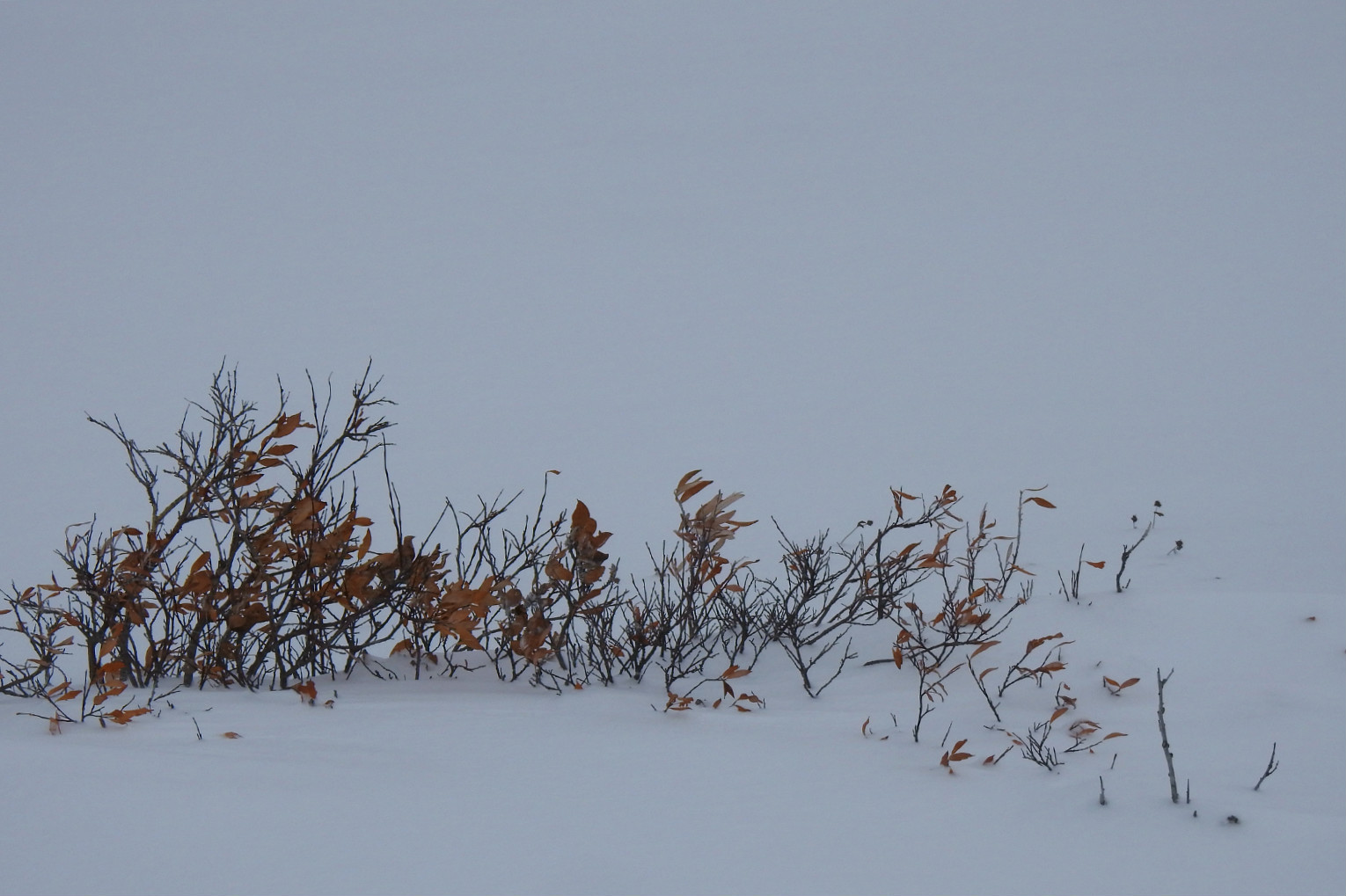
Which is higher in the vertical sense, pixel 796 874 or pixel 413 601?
pixel 413 601

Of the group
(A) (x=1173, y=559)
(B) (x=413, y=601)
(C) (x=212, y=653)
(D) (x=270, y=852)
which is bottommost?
(D) (x=270, y=852)

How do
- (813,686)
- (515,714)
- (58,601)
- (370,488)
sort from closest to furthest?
(515,714) < (813,686) < (58,601) < (370,488)

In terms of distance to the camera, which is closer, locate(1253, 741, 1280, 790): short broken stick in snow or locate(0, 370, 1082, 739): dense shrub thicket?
locate(1253, 741, 1280, 790): short broken stick in snow

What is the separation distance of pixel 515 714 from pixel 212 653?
89 cm

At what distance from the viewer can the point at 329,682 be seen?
263 cm

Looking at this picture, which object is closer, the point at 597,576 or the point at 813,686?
the point at 597,576

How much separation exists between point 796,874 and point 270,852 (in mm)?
832

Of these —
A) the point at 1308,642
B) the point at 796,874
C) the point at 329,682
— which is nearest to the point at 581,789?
the point at 796,874

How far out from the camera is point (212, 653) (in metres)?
2.53

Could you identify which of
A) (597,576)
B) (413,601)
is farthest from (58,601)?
(597,576)

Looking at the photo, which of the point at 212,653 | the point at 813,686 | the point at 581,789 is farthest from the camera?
the point at 813,686

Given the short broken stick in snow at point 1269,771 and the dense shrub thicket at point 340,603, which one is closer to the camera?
the short broken stick in snow at point 1269,771

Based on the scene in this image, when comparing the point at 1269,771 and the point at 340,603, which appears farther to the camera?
the point at 340,603

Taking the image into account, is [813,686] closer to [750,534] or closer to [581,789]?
[581,789]
